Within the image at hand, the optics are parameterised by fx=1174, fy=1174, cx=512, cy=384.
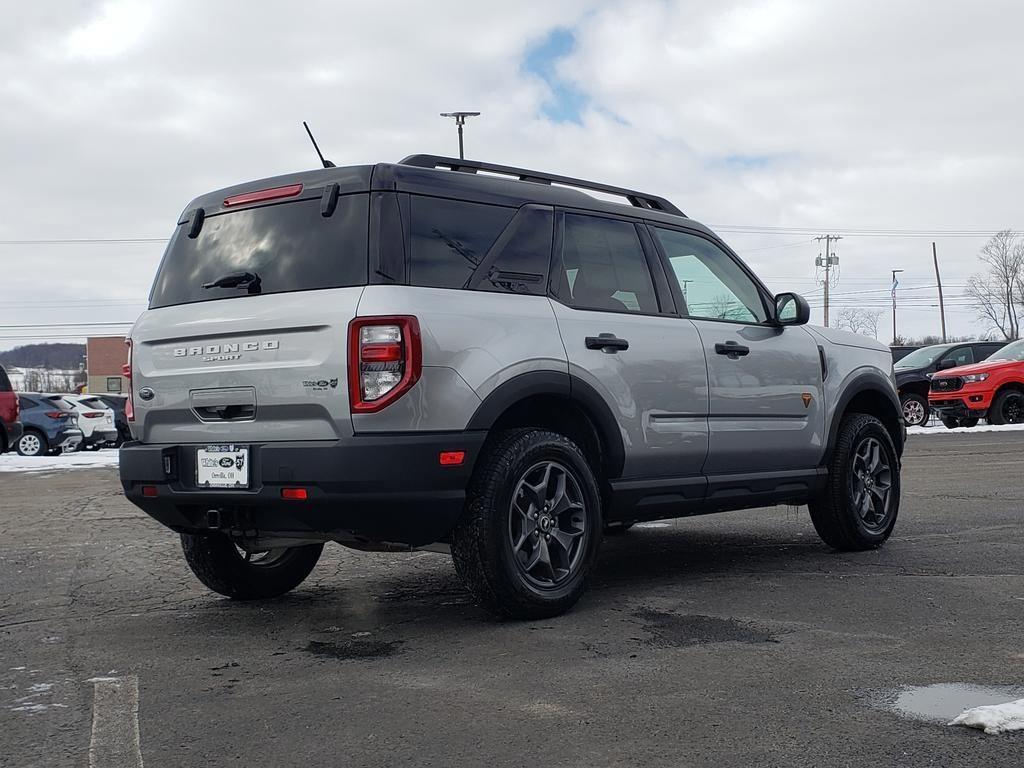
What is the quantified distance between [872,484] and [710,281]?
180cm

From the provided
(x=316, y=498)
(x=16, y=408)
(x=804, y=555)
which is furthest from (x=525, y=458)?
(x=16, y=408)

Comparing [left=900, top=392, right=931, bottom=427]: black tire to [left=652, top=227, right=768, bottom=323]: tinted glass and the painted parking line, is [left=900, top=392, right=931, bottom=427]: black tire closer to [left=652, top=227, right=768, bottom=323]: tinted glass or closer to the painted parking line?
[left=652, top=227, right=768, bottom=323]: tinted glass

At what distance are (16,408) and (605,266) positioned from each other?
52.8 feet

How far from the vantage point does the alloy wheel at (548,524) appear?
17.0 feet

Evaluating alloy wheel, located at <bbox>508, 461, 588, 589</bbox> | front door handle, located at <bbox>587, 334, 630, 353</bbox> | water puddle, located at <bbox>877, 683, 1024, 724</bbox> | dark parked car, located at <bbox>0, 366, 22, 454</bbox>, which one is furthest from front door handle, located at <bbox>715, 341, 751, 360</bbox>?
dark parked car, located at <bbox>0, 366, 22, 454</bbox>

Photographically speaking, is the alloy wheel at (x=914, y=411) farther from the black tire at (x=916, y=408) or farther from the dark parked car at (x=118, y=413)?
the dark parked car at (x=118, y=413)

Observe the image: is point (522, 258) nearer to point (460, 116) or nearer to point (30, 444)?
point (30, 444)

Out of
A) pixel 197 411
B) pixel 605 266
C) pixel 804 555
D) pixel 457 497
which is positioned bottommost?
pixel 804 555

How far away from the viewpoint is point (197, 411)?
5199 millimetres

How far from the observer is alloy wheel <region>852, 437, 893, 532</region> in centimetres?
720

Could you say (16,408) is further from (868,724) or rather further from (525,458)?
(868,724)

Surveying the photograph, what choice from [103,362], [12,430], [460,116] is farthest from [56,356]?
[12,430]

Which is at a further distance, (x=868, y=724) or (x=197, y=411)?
(x=197, y=411)

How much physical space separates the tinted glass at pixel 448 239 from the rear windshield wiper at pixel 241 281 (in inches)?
29.5
